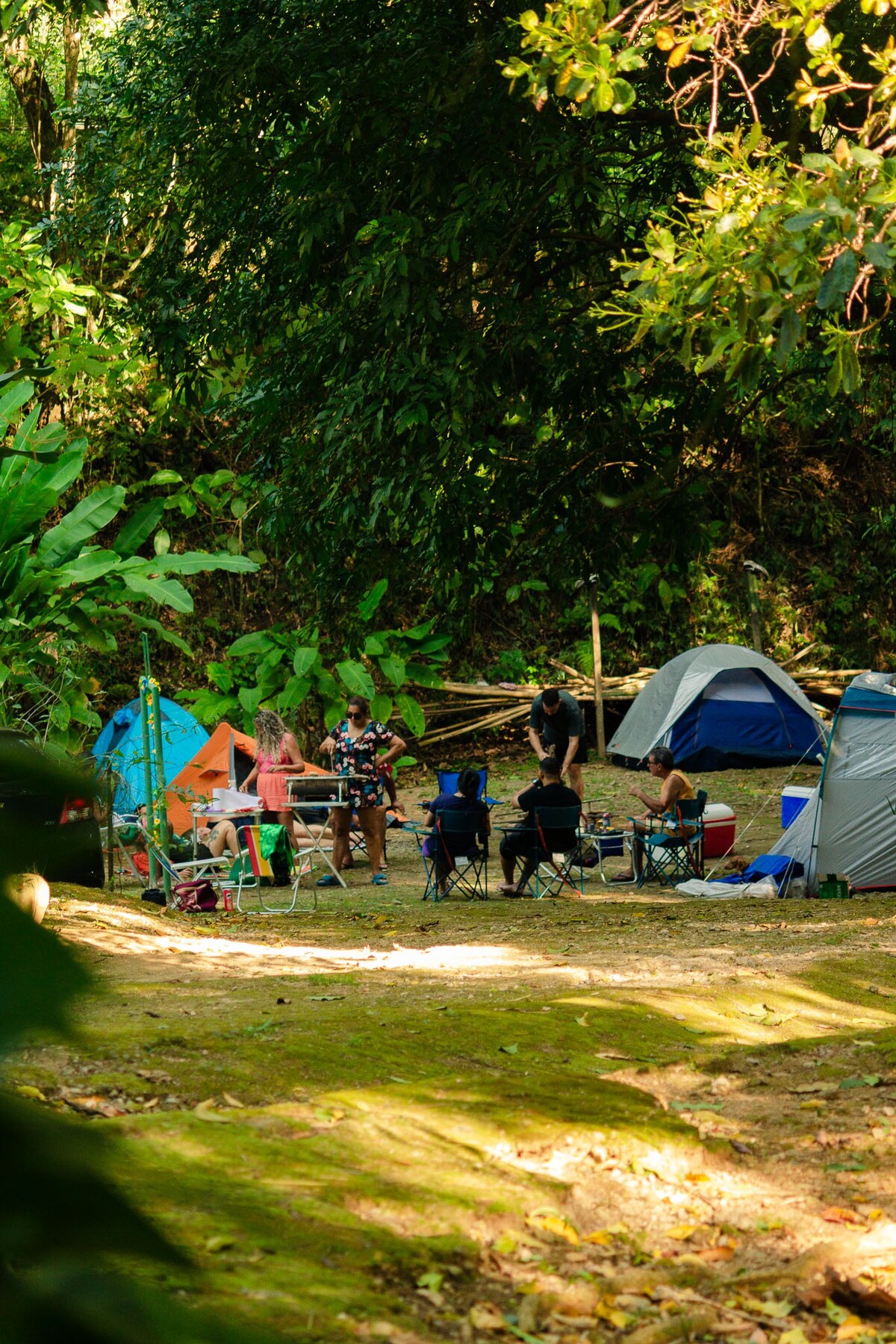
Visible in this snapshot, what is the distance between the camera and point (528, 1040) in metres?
4.62

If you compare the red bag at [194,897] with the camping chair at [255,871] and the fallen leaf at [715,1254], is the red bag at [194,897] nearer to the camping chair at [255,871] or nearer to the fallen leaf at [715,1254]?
the camping chair at [255,871]

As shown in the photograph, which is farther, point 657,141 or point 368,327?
point 657,141

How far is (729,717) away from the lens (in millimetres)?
14773

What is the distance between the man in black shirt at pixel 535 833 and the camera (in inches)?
370

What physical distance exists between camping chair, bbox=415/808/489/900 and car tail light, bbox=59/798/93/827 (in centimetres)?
895

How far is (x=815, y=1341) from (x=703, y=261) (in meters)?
3.93

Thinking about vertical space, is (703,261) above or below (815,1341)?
above

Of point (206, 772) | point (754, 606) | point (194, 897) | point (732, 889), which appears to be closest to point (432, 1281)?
point (194, 897)

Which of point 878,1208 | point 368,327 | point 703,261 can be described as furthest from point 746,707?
point 878,1208

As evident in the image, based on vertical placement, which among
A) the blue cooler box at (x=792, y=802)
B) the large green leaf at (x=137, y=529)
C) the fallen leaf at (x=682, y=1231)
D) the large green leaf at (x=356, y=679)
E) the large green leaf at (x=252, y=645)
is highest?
the large green leaf at (x=137, y=529)

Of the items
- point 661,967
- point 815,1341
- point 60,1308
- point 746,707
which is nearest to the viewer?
point 60,1308

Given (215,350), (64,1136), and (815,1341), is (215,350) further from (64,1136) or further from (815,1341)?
(64,1136)

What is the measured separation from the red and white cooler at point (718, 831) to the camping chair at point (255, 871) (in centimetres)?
317

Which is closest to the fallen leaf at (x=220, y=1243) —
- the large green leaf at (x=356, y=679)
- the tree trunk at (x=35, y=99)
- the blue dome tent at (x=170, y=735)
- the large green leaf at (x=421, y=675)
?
the blue dome tent at (x=170, y=735)
